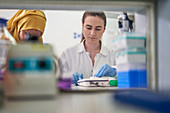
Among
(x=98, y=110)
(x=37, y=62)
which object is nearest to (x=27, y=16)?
(x=37, y=62)

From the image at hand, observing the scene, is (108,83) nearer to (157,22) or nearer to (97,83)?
(97,83)

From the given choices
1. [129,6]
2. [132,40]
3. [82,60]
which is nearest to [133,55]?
[132,40]

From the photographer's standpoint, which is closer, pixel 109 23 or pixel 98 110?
pixel 98 110

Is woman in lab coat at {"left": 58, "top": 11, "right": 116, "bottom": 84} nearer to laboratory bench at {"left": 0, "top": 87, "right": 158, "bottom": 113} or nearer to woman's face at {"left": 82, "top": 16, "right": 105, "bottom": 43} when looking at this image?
woman's face at {"left": 82, "top": 16, "right": 105, "bottom": 43}

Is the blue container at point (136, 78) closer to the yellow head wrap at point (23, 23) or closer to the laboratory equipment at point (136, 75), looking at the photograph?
the laboratory equipment at point (136, 75)

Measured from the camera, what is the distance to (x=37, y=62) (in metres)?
0.61

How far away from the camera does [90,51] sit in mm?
2922

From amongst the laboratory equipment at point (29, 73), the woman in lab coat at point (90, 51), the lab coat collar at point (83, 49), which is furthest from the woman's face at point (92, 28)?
the laboratory equipment at point (29, 73)

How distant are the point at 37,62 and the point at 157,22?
1.86 ft

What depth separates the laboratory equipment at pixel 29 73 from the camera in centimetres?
60

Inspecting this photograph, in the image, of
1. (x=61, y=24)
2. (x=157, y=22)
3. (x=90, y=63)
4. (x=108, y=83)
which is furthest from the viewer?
(x=61, y=24)

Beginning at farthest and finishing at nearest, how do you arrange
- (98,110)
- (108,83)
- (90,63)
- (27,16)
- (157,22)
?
1. (90,63)
2. (27,16)
3. (108,83)
4. (157,22)
5. (98,110)

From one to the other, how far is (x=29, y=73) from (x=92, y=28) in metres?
2.39

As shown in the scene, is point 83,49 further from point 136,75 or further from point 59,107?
point 59,107
